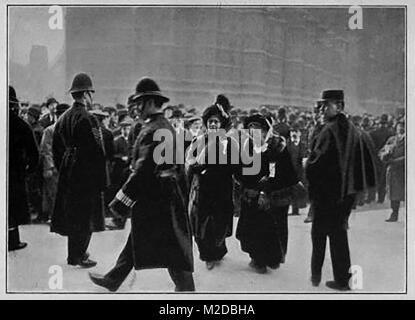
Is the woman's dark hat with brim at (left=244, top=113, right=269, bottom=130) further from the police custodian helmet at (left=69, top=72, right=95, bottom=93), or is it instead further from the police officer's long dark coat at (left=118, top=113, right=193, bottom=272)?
the police custodian helmet at (left=69, top=72, right=95, bottom=93)

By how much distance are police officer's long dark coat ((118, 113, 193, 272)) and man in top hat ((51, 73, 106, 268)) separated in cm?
29

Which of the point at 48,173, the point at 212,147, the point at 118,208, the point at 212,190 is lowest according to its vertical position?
the point at 118,208

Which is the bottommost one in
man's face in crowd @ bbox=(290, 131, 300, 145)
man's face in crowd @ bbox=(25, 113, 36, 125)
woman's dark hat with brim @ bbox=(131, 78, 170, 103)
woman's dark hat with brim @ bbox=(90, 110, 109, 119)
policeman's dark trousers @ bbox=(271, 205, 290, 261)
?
policeman's dark trousers @ bbox=(271, 205, 290, 261)

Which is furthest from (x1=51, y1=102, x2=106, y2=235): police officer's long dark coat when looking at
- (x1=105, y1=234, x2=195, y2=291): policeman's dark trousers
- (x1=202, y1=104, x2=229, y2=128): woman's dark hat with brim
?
(x1=202, y1=104, x2=229, y2=128): woman's dark hat with brim

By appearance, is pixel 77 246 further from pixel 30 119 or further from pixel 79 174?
pixel 30 119

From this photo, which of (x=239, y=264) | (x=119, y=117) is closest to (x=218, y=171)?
(x=239, y=264)

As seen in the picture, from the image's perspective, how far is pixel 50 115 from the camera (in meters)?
5.44

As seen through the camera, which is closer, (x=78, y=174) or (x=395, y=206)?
(x=78, y=174)

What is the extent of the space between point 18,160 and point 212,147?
1.57 m

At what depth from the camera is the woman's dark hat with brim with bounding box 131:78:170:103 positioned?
5.41m

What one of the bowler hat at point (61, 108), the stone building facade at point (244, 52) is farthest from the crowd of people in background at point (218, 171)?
the stone building facade at point (244, 52)

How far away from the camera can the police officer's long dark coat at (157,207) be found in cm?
532
